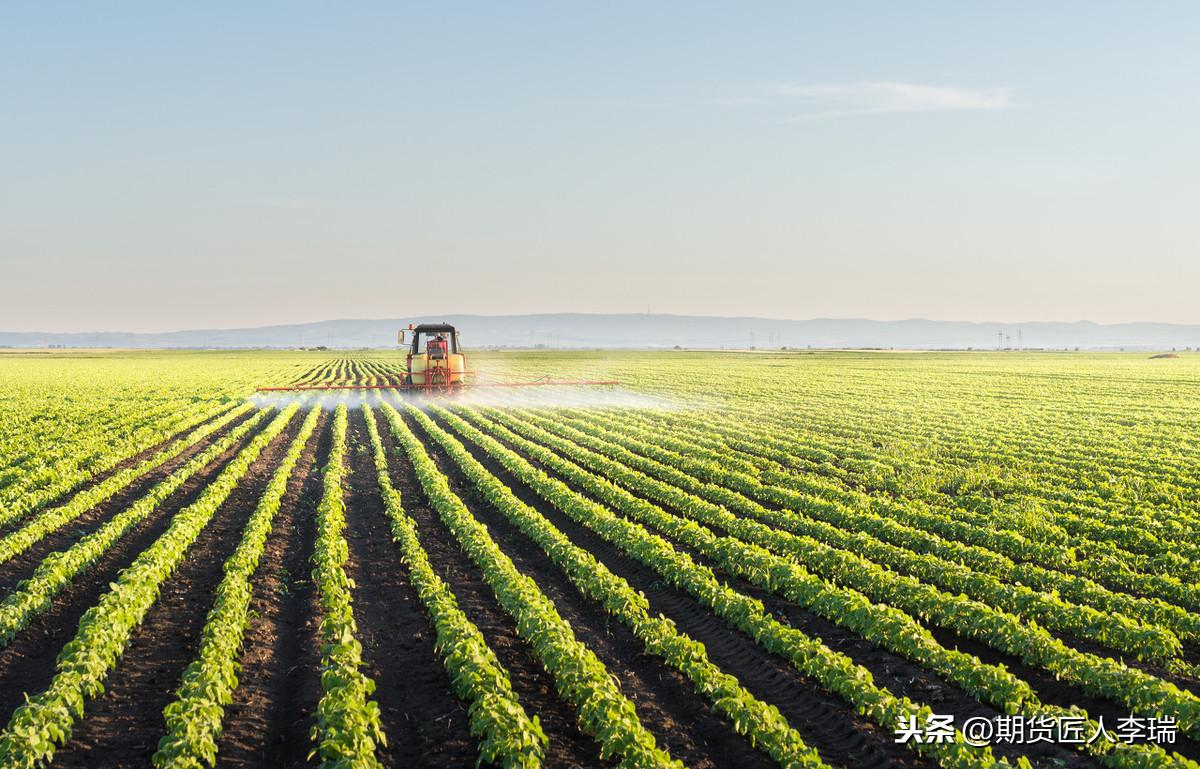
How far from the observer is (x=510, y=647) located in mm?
8820

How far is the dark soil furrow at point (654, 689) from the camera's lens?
22.1ft

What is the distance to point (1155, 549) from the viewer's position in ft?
40.3

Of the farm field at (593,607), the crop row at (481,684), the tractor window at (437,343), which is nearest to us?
the crop row at (481,684)

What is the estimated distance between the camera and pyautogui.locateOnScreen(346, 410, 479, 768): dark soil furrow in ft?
22.4

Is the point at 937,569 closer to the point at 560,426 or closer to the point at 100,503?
the point at 100,503

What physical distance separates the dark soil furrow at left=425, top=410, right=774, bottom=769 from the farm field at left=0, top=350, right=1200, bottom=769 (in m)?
0.03

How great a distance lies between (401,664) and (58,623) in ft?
15.4

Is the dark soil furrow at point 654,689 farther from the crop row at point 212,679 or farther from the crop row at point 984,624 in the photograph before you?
the crop row at point 212,679

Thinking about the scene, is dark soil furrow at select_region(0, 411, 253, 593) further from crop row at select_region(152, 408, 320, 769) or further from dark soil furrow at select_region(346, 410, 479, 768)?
dark soil furrow at select_region(346, 410, 479, 768)

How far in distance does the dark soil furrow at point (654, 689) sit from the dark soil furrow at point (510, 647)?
68 cm

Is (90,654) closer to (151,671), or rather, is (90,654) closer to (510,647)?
(151,671)

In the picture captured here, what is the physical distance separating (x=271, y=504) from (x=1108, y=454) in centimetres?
2198

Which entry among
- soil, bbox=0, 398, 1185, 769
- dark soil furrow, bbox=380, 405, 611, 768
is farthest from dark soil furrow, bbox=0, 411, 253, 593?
dark soil furrow, bbox=380, 405, 611, 768

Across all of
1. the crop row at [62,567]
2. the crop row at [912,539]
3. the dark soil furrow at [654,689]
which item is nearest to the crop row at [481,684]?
the dark soil furrow at [654,689]
